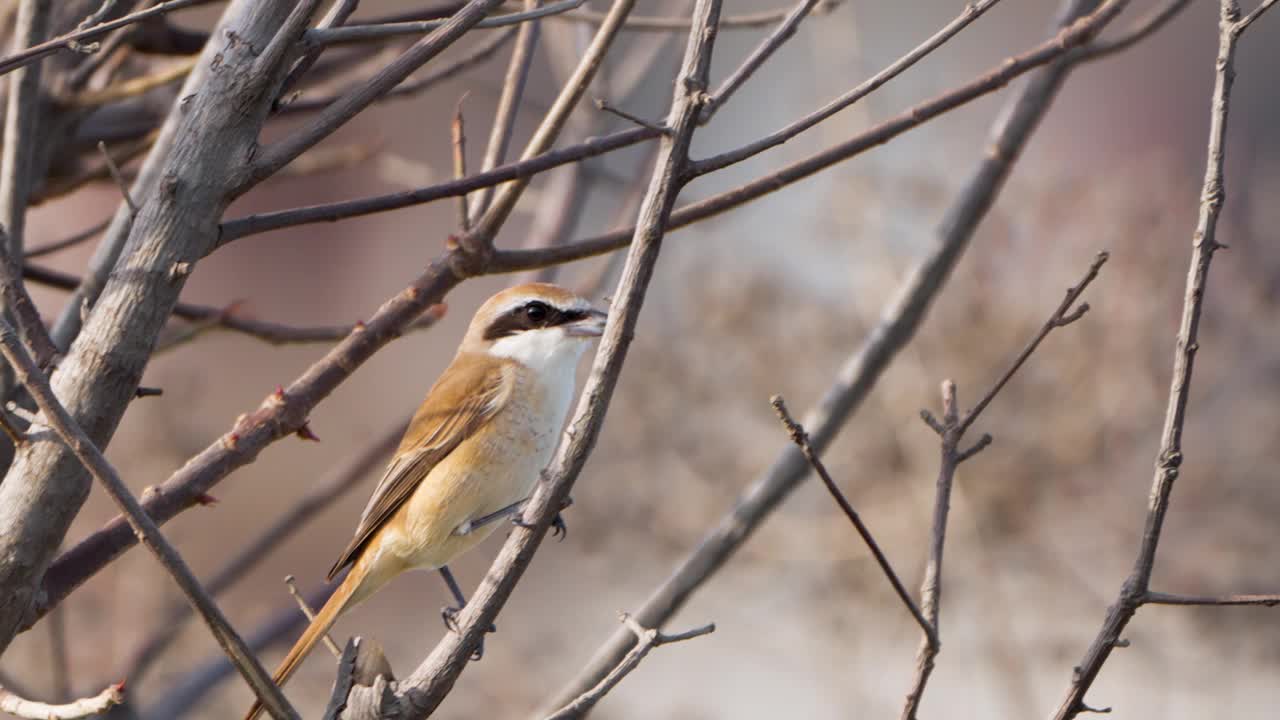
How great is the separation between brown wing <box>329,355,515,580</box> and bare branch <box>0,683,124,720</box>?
1097mm

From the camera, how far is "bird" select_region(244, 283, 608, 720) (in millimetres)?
2441

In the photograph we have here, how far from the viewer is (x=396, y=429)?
278 centimetres

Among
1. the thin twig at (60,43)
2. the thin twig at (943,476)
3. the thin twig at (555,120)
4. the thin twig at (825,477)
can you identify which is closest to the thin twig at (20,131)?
the thin twig at (60,43)

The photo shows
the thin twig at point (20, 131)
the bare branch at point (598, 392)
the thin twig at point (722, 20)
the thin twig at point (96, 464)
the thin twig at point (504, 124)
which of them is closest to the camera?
the thin twig at point (96, 464)

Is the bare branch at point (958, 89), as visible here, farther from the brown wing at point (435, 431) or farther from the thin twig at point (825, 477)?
the brown wing at point (435, 431)

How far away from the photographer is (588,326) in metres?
2.63

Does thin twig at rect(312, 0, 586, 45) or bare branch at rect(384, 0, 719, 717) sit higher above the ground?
thin twig at rect(312, 0, 586, 45)

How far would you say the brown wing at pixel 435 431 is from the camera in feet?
8.37

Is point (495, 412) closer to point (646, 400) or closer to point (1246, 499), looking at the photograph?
point (646, 400)

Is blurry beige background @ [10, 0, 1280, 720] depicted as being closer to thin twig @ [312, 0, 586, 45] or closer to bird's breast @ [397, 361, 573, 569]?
bird's breast @ [397, 361, 573, 569]

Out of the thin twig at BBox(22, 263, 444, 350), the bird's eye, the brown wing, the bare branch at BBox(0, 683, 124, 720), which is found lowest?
the bare branch at BBox(0, 683, 124, 720)

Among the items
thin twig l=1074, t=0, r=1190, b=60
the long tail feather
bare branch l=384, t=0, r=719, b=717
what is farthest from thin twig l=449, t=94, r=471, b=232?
thin twig l=1074, t=0, r=1190, b=60

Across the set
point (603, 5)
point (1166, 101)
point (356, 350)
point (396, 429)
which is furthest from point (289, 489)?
point (356, 350)

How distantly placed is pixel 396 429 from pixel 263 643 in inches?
20.4
